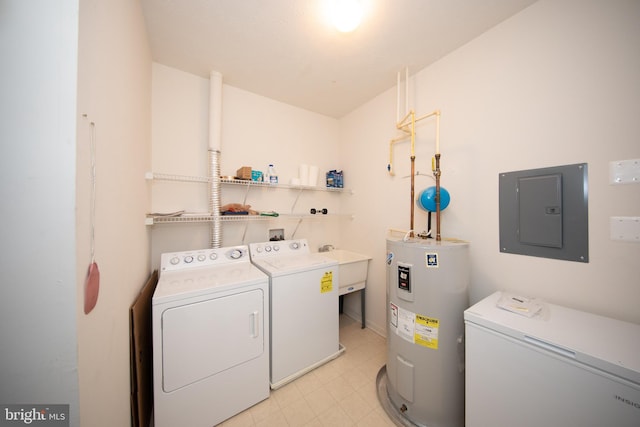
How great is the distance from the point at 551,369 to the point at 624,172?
1081mm

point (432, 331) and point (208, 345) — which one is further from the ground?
point (432, 331)

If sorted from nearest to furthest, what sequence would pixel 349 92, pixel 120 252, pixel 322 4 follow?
pixel 120 252 < pixel 322 4 < pixel 349 92

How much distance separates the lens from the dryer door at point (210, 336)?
47.5 inches

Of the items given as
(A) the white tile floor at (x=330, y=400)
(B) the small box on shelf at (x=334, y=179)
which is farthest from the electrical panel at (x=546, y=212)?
(B) the small box on shelf at (x=334, y=179)

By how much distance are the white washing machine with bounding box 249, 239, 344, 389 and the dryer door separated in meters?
0.16

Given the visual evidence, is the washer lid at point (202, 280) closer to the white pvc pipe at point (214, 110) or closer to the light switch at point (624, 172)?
the white pvc pipe at point (214, 110)

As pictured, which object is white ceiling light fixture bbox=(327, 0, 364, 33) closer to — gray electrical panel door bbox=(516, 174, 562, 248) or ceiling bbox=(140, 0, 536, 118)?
ceiling bbox=(140, 0, 536, 118)

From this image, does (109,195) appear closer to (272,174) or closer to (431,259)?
(272,174)

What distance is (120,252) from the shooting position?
0.99 meters

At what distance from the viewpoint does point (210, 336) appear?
1302mm

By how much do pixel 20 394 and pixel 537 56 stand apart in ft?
9.24

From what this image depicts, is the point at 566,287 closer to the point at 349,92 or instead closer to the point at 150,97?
the point at 349,92

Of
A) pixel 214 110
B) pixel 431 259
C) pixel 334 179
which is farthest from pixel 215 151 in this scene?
pixel 431 259

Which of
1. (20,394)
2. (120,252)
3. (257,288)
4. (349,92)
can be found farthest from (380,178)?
(20,394)
